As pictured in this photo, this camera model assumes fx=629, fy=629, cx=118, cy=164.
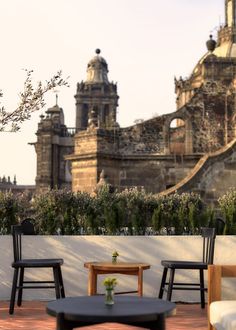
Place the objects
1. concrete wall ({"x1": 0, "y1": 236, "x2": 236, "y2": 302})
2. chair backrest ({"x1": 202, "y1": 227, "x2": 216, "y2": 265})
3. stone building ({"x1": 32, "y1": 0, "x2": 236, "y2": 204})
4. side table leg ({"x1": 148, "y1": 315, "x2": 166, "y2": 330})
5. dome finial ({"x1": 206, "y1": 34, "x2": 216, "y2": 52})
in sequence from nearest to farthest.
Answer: side table leg ({"x1": 148, "y1": 315, "x2": 166, "y2": 330}) < chair backrest ({"x1": 202, "y1": 227, "x2": 216, "y2": 265}) < concrete wall ({"x1": 0, "y1": 236, "x2": 236, "y2": 302}) < stone building ({"x1": 32, "y1": 0, "x2": 236, "y2": 204}) < dome finial ({"x1": 206, "y1": 34, "x2": 216, "y2": 52})

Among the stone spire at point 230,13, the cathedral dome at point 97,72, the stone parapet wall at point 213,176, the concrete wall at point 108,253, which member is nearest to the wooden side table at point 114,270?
the concrete wall at point 108,253

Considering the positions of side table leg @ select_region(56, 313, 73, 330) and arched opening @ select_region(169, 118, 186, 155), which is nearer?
side table leg @ select_region(56, 313, 73, 330)

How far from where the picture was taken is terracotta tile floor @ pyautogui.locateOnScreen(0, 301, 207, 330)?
6430 millimetres

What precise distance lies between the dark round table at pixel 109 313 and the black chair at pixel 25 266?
2.63 m

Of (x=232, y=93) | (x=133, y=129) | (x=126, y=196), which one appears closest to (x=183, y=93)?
(x=232, y=93)

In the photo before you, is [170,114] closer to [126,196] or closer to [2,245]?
[126,196]

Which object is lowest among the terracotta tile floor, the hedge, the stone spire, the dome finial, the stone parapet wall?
the terracotta tile floor

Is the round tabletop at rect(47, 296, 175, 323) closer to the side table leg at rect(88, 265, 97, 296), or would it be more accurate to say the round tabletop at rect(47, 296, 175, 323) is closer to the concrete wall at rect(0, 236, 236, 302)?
the side table leg at rect(88, 265, 97, 296)

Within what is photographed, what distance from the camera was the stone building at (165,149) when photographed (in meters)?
20.3

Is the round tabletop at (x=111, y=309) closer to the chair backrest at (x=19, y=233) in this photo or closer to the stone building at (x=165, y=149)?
the chair backrest at (x=19, y=233)

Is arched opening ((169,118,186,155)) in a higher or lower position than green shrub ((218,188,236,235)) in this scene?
higher

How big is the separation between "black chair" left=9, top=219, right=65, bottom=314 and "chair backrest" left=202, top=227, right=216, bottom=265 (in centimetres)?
180

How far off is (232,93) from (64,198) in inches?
804

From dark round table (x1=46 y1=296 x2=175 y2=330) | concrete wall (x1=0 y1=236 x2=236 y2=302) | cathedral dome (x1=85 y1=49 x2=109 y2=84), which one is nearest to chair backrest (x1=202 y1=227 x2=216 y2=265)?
concrete wall (x1=0 y1=236 x2=236 y2=302)
